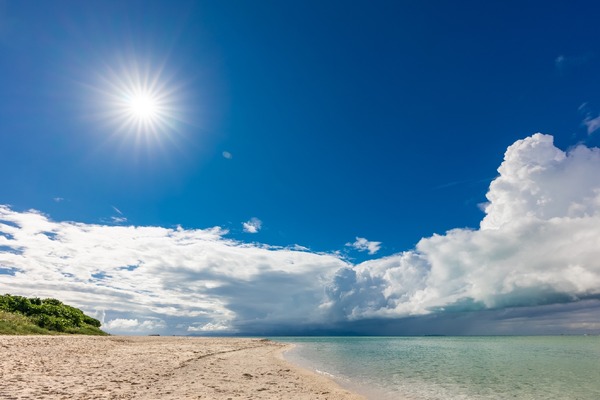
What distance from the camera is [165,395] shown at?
17047 mm

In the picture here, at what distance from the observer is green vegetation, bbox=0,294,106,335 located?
49.2m

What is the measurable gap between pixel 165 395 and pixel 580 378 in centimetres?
4223

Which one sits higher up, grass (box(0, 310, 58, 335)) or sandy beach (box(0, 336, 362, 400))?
grass (box(0, 310, 58, 335))

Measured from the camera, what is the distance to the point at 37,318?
58.0 m

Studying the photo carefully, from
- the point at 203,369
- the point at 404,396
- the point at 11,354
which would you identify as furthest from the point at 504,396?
the point at 11,354

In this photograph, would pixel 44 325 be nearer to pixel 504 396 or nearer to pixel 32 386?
pixel 32 386

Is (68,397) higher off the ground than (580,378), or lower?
higher

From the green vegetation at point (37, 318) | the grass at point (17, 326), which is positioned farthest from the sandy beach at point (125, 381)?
the green vegetation at point (37, 318)

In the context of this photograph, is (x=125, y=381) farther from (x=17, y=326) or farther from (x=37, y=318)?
(x=37, y=318)

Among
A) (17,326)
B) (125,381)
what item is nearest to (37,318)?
(17,326)

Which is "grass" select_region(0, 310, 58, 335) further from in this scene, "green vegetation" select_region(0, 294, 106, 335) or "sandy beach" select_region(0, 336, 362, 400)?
"sandy beach" select_region(0, 336, 362, 400)

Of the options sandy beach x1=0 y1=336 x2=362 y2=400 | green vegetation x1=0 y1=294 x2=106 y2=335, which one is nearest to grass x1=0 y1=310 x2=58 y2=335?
green vegetation x1=0 y1=294 x2=106 y2=335

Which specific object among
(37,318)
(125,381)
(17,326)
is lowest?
(125,381)

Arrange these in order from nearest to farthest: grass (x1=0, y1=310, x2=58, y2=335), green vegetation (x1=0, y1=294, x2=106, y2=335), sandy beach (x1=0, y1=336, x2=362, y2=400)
Answer: 1. sandy beach (x1=0, y1=336, x2=362, y2=400)
2. grass (x1=0, y1=310, x2=58, y2=335)
3. green vegetation (x1=0, y1=294, x2=106, y2=335)
